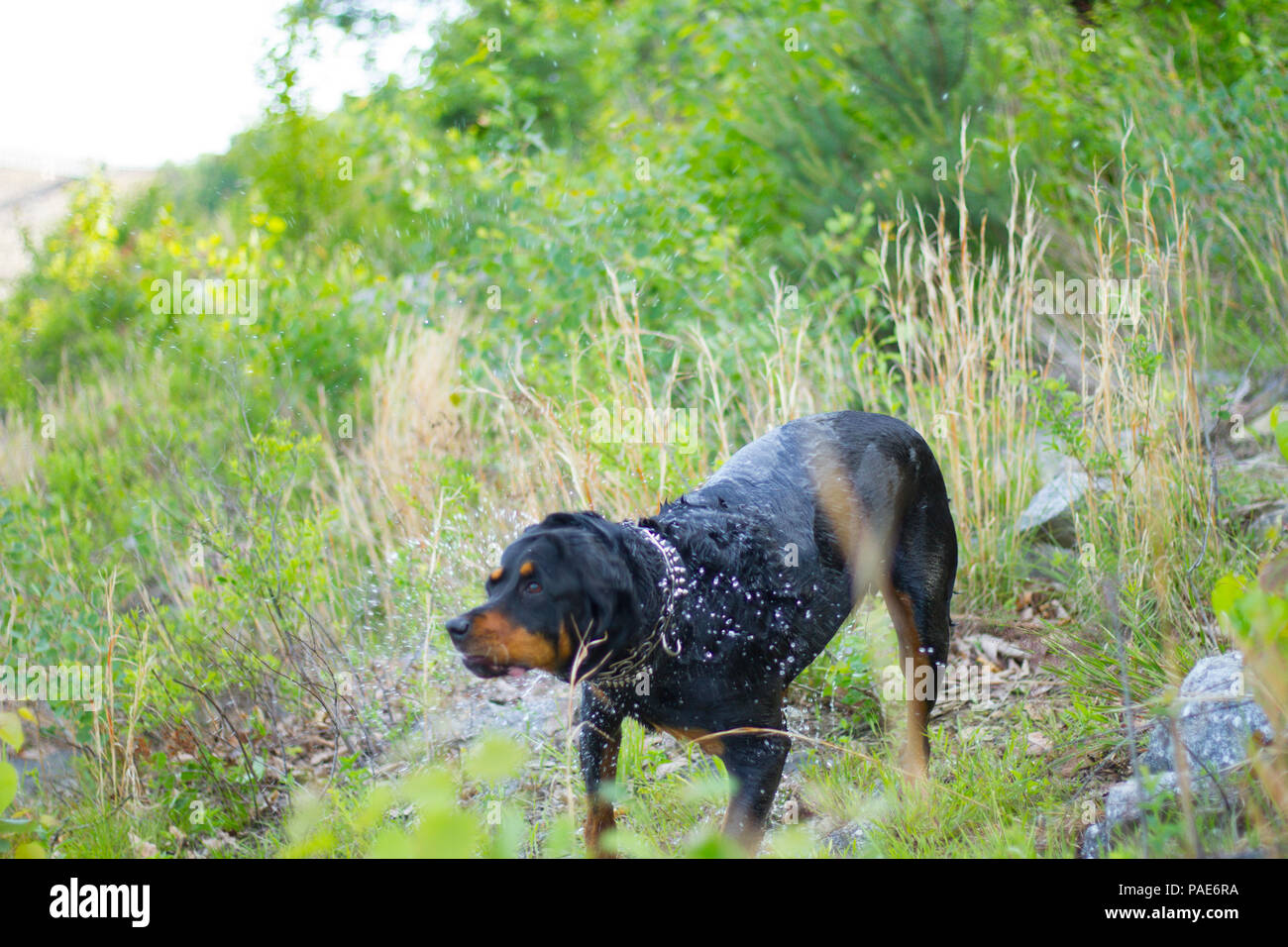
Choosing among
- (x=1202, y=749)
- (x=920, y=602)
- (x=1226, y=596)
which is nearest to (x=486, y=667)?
(x=1226, y=596)

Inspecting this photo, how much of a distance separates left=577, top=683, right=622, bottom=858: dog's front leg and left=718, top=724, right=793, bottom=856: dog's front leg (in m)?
0.30

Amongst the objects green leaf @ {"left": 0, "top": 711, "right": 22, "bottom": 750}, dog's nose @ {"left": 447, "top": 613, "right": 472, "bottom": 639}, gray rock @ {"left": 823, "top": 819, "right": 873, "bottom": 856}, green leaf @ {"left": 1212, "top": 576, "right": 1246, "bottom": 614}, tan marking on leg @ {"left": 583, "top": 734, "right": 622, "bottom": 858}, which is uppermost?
green leaf @ {"left": 1212, "top": 576, "right": 1246, "bottom": 614}

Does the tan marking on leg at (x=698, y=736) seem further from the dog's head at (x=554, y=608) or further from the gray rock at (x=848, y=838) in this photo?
the gray rock at (x=848, y=838)

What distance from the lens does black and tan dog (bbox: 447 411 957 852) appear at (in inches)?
92.1

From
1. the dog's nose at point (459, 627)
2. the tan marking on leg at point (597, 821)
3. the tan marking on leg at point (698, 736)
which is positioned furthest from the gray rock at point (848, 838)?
the dog's nose at point (459, 627)

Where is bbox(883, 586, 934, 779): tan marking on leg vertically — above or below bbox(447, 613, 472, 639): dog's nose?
below

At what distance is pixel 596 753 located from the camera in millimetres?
2672

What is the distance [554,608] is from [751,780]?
2.29ft

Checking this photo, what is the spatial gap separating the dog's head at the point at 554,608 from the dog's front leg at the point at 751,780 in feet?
1.46

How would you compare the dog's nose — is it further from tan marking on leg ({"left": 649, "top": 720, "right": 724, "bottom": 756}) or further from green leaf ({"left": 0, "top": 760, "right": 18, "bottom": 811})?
green leaf ({"left": 0, "top": 760, "right": 18, "bottom": 811})

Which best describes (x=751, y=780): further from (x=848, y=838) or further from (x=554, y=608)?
(x=554, y=608)

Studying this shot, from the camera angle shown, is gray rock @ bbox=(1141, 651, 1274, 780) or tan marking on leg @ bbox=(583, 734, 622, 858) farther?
tan marking on leg @ bbox=(583, 734, 622, 858)

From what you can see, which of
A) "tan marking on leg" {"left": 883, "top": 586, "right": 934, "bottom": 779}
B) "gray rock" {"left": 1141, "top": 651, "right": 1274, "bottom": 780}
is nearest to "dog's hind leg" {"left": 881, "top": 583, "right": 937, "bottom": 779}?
"tan marking on leg" {"left": 883, "top": 586, "right": 934, "bottom": 779}

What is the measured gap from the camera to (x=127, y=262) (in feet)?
32.7
